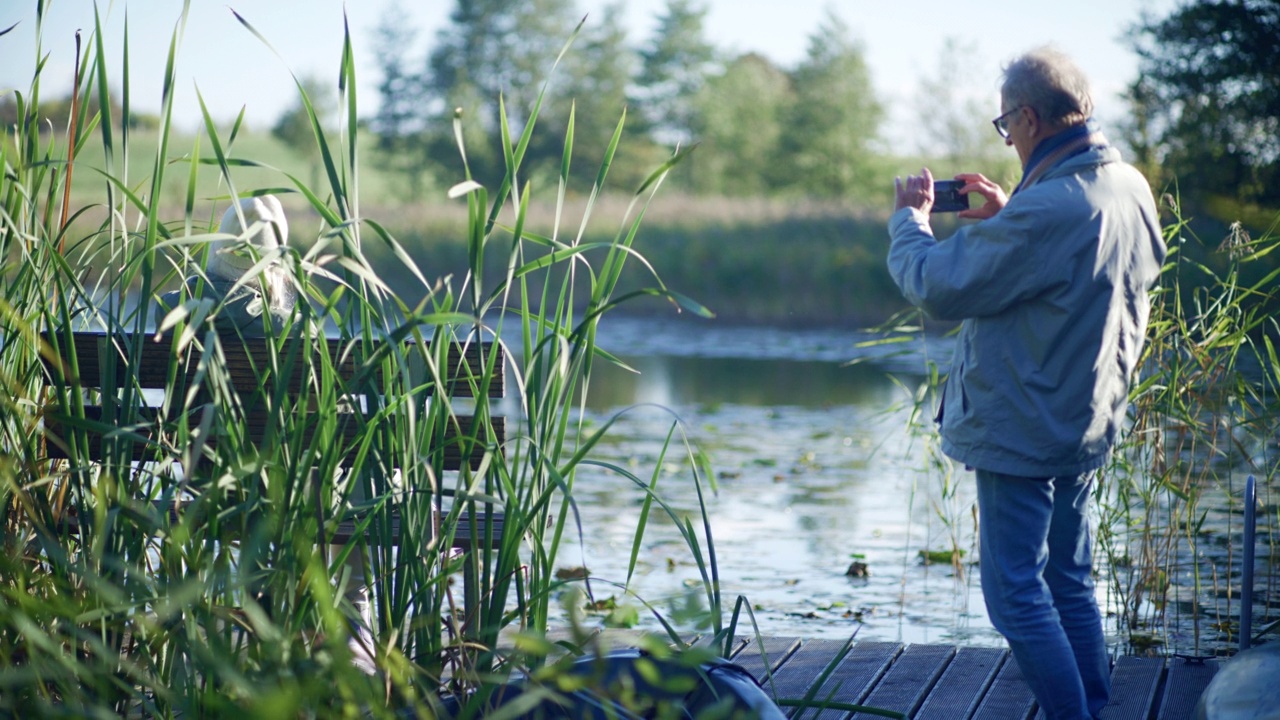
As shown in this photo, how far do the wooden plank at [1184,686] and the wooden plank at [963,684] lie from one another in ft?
1.32

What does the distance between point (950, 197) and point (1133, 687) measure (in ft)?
4.17

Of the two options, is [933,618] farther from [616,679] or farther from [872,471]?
[872,471]

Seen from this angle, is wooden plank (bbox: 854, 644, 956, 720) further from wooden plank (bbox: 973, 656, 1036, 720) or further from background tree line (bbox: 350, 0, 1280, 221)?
background tree line (bbox: 350, 0, 1280, 221)

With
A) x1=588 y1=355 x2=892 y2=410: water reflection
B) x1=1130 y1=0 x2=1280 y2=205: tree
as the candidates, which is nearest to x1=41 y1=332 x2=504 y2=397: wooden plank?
x1=588 y1=355 x2=892 y2=410: water reflection

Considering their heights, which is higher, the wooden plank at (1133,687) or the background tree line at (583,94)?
the background tree line at (583,94)

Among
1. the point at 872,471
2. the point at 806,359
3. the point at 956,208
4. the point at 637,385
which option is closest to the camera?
the point at 956,208

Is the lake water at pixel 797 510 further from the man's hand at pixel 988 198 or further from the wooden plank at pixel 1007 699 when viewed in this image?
the man's hand at pixel 988 198

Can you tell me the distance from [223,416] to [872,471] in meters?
6.04

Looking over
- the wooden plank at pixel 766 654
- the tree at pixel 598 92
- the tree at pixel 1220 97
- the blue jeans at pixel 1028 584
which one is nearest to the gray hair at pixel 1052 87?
the blue jeans at pixel 1028 584

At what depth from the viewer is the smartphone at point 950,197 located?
9.68ft

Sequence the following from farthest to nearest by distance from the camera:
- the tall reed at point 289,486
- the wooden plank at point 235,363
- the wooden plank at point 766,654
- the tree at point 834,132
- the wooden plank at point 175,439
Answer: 1. the tree at point 834,132
2. the wooden plank at point 766,654
3. the wooden plank at point 235,363
4. the wooden plank at point 175,439
5. the tall reed at point 289,486

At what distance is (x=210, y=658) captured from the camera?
1.25 m

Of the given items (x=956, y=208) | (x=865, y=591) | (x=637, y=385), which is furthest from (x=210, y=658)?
(x=637, y=385)

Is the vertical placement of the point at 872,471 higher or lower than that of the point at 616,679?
lower
